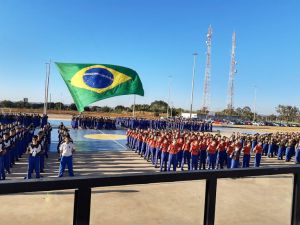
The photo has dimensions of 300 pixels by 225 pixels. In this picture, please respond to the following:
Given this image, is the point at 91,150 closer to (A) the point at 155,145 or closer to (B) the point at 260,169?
(A) the point at 155,145

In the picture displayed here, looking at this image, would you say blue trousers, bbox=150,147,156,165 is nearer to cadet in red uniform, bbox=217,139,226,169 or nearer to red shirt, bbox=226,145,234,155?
cadet in red uniform, bbox=217,139,226,169

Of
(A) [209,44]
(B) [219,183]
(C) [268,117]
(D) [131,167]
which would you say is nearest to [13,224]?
(B) [219,183]

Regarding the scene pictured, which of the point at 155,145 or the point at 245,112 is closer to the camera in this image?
the point at 155,145

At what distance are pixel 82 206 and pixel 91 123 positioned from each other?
120 ft

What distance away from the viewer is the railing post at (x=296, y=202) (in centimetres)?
239

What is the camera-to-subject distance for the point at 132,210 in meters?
2.53

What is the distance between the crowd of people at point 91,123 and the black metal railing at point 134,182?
3495 centimetres

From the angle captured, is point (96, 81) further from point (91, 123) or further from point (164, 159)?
point (91, 123)

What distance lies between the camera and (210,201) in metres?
2.13

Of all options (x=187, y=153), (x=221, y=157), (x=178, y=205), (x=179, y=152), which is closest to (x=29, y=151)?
(x=179, y=152)

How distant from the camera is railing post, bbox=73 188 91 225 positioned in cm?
168

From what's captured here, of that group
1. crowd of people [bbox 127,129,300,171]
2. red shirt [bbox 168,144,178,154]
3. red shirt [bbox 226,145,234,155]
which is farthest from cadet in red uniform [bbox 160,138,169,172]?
red shirt [bbox 226,145,234,155]

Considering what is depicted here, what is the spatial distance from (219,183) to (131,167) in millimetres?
12562

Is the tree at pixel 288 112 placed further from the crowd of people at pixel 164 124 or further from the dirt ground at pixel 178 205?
the dirt ground at pixel 178 205
